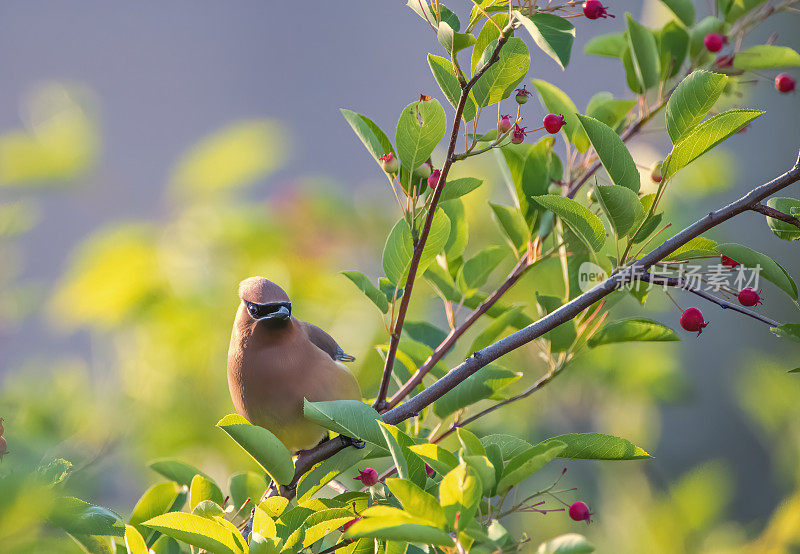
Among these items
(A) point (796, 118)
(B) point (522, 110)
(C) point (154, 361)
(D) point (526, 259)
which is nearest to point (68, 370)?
(C) point (154, 361)

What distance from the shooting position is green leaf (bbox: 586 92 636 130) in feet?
3.21

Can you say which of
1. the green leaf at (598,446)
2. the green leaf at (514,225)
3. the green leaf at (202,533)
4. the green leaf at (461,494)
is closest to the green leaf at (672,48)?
the green leaf at (514,225)

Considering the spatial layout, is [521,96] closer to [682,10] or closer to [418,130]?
[418,130]

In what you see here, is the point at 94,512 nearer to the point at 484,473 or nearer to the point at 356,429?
the point at 356,429

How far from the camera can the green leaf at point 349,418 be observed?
2.18 feet

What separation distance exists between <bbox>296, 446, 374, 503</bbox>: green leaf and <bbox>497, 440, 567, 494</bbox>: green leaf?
6.3 inches

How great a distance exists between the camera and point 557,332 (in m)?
0.89

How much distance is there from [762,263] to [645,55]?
0.34m

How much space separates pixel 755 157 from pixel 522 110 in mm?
2170

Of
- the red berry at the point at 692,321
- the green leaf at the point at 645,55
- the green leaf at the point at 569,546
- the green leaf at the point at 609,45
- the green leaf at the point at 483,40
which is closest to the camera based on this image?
the green leaf at the point at 569,546

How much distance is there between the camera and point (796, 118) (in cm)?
263

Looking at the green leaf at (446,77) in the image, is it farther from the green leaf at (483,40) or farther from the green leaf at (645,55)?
the green leaf at (645,55)

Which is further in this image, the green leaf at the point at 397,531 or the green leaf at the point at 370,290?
the green leaf at the point at 370,290

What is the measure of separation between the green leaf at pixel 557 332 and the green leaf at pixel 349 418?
0.98 feet
